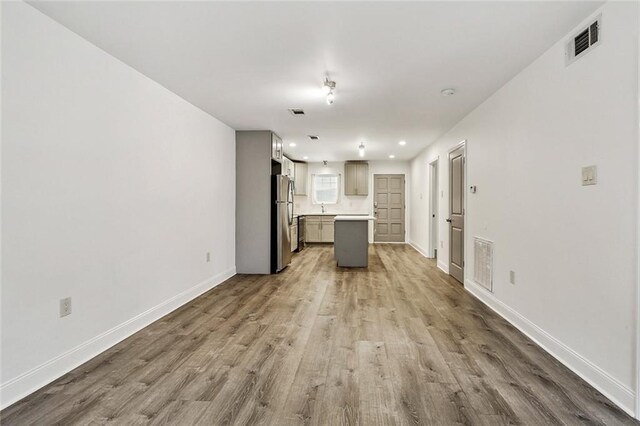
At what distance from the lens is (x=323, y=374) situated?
7.33 feet

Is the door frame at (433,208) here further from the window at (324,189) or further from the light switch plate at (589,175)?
the light switch plate at (589,175)

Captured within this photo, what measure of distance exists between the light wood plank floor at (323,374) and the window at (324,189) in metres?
6.14

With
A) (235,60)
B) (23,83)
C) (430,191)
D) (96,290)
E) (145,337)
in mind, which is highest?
(235,60)

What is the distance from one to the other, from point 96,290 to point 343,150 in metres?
5.82

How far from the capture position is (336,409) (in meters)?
1.85

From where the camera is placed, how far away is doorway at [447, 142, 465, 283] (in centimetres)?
478

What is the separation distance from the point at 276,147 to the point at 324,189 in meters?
4.20

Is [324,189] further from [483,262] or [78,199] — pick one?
[78,199]

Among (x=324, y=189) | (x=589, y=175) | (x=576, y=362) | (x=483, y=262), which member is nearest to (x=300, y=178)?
(x=324, y=189)

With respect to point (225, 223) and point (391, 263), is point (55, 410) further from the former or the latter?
point (391, 263)

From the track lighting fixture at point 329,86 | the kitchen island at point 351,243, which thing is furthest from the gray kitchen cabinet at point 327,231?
the track lighting fixture at point 329,86

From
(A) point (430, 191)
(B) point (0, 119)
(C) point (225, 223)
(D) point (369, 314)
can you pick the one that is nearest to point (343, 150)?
(A) point (430, 191)

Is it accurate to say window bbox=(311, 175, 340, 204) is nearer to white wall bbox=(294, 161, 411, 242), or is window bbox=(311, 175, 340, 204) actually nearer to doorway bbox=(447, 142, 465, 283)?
white wall bbox=(294, 161, 411, 242)

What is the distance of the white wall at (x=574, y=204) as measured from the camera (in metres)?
1.87
